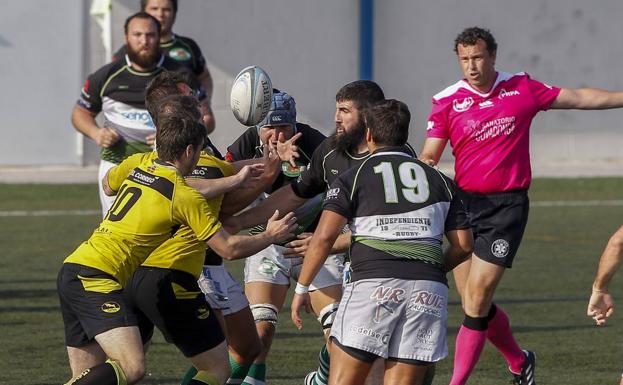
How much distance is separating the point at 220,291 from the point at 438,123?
1923 mm

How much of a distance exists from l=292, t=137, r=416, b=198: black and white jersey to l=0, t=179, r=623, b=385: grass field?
1592 mm

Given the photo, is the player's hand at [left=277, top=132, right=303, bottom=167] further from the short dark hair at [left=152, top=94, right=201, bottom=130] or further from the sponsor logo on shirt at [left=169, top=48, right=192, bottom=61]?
the sponsor logo on shirt at [left=169, top=48, right=192, bottom=61]

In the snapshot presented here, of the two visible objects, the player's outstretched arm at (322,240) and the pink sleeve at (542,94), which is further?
the pink sleeve at (542,94)

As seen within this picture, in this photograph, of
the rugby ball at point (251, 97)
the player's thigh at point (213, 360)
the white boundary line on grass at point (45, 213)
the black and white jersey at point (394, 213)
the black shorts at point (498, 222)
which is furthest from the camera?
the white boundary line on grass at point (45, 213)

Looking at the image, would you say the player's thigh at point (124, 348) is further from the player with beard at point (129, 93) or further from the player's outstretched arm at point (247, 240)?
the player with beard at point (129, 93)

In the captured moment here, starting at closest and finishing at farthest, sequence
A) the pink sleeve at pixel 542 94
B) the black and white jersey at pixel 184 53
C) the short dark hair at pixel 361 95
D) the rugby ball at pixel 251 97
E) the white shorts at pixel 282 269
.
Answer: the short dark hair at pixel 361 95 → the rugby ball at pixel 251 97 → the white shorts at pixel 282 269 → the pink sleeve at pixel 542 94 → the black and white jersey at pixel 184 53

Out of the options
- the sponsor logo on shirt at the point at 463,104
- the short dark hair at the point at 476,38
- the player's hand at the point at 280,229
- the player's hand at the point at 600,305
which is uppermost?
the short dark hair at the point at 476,38

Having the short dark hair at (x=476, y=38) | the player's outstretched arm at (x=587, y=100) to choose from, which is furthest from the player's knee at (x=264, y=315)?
the player's outstretched arm at (x=587, y=100)

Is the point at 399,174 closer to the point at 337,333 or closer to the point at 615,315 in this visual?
the point at 337,333

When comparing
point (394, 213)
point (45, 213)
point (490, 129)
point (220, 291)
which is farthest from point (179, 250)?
point (45, 213)

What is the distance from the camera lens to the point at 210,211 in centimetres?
623

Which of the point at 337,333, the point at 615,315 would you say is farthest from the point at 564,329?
the point at 337,333

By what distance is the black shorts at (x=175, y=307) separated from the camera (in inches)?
251

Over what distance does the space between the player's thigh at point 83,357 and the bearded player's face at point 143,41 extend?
3.84 m
